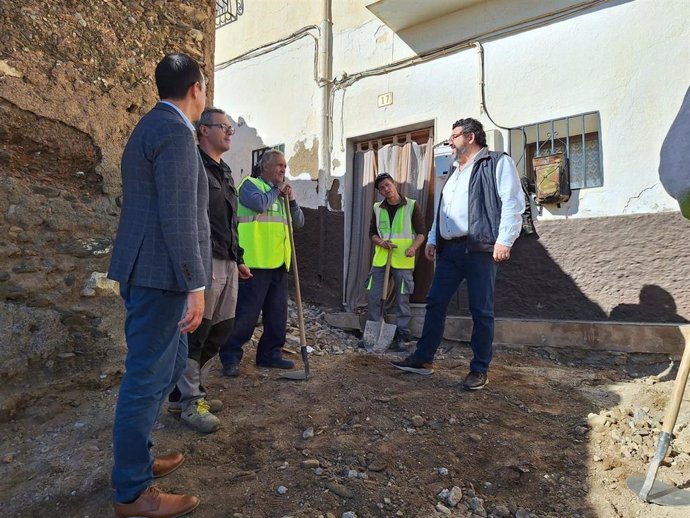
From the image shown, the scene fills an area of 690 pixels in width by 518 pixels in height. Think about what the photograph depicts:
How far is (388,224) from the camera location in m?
5.05

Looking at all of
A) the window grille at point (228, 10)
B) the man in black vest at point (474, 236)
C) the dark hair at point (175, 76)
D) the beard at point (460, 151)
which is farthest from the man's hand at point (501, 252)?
the window grille at point (228, 10)

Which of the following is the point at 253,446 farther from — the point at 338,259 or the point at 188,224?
the point at 338,259

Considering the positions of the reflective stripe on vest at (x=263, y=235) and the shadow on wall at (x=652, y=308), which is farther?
the shadow on wall at (x=652, y=308)

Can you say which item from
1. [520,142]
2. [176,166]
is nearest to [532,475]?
Result: [176,166]

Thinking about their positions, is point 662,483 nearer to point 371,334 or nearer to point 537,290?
point 537,290

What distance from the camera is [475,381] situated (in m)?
3.19

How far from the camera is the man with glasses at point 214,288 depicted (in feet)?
8.13

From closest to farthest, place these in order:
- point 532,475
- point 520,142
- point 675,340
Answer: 1. point 532,475
2. point 675,340
3. point 520,142

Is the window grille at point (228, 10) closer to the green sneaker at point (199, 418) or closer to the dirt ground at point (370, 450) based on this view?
the dirt ground at point (370, 450)

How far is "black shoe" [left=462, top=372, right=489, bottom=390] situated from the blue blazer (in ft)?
6.90

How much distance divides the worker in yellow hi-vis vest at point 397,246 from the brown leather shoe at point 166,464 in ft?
9.95

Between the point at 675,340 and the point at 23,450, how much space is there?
15.0ft

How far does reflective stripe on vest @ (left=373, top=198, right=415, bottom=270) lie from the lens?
16.3ft

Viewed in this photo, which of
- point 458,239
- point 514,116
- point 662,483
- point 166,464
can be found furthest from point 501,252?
point 514,116
